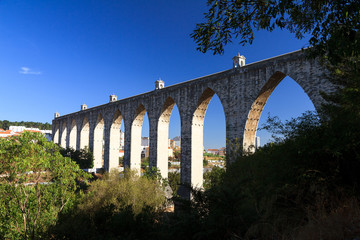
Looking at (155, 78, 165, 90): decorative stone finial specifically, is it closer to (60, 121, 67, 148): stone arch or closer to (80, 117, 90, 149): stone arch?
(80, 117, 90, 149): stone arch

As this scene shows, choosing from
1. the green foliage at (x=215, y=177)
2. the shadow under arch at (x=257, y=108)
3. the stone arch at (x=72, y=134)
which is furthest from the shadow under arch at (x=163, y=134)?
the stone arch at (x=72, y=134)

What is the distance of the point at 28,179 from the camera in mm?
8703

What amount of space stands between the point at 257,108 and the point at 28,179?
40.8 ft

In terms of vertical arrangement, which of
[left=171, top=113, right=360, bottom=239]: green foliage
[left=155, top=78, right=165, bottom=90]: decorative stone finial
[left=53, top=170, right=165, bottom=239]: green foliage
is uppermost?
[left=155, top=78, right=165, bottom=90]: decorative stone finial

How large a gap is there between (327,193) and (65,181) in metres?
8.86

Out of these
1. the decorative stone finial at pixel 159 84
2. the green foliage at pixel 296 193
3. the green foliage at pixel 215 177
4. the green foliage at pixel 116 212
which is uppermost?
the decorative stone finial at pixel 159 84

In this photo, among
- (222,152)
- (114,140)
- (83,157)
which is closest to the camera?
(114,140)

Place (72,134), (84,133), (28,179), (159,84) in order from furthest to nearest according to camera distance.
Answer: (72,134), (84,133), (159,84), (28,179)

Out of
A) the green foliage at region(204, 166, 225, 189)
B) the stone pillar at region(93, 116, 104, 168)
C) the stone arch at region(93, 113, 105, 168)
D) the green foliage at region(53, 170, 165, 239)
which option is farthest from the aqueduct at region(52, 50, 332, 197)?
the green foliage at region(53, 170, 165, 239)

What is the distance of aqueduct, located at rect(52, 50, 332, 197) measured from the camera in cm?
1279

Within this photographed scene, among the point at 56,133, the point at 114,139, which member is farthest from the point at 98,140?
the point at 56,133

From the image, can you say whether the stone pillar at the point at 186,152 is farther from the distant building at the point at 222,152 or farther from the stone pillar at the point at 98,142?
the stone pillar at the point at 98,142

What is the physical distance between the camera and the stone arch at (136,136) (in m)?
24.5

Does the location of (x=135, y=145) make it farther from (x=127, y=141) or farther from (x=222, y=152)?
(x=222, y=152)
